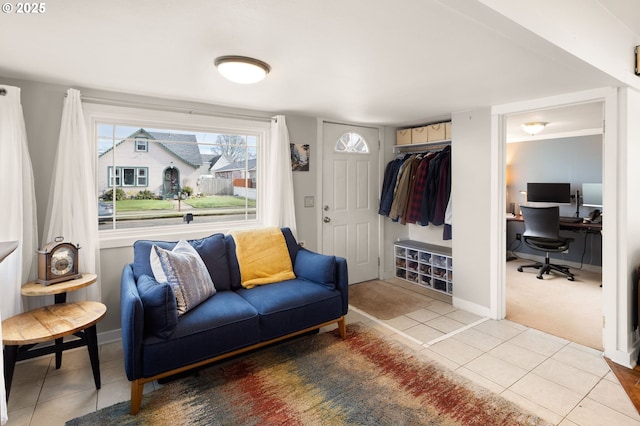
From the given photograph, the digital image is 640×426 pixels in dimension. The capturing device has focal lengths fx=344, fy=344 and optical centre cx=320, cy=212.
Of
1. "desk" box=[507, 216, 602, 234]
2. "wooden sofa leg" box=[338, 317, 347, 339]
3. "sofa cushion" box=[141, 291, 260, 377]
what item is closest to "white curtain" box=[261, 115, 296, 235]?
"wooden sofa leg" box=[338, 317, 347, 339]

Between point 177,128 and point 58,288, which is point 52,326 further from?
point 177,128

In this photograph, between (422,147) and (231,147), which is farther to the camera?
(422,147)

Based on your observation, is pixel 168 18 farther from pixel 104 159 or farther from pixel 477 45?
pixel 104 159

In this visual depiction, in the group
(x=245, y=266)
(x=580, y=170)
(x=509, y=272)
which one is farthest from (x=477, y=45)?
(x=580, y=170)

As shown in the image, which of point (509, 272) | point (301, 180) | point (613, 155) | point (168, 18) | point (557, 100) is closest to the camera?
point (168, 18)

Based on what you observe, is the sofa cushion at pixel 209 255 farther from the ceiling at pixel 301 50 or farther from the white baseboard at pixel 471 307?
the white baseboard at pixel 471 307

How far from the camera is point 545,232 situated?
4.61 meters

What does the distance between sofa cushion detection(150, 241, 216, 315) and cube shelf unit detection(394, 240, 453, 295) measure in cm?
271

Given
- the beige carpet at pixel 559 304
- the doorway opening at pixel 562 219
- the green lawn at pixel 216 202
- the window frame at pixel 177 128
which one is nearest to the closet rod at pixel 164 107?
the window frame at pixel 177 128

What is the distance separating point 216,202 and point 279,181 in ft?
2.25

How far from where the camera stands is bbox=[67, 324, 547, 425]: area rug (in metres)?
1.93

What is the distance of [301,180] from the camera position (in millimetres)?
3875

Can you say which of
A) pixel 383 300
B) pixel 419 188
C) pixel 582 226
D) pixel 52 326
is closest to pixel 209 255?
pixel 52 326

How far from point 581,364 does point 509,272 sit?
106 inches
